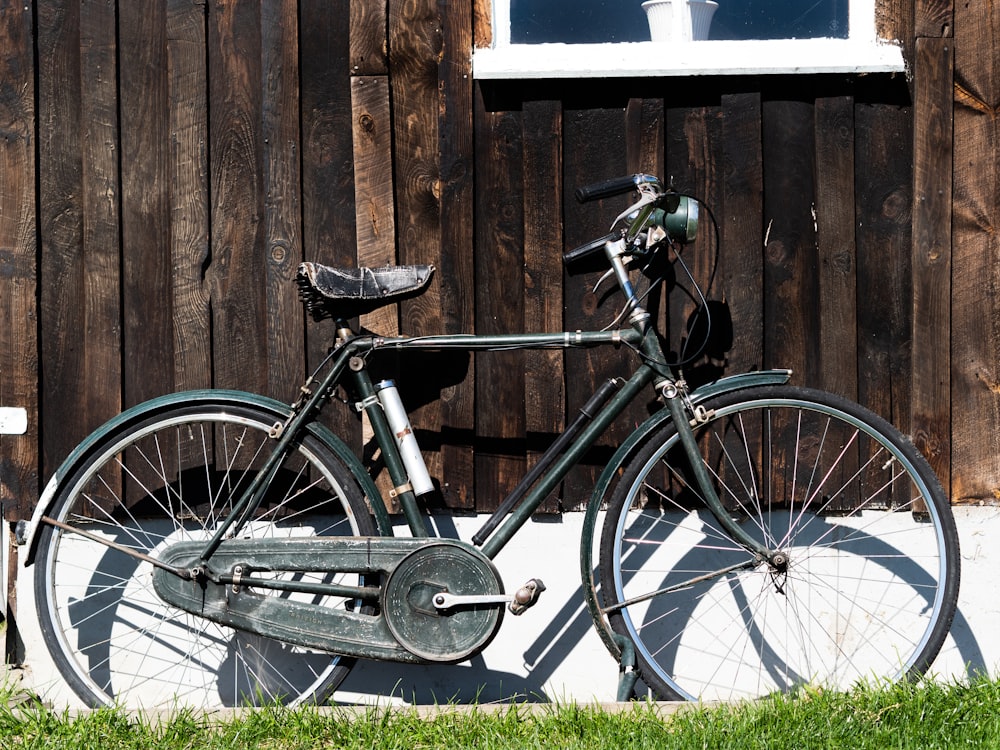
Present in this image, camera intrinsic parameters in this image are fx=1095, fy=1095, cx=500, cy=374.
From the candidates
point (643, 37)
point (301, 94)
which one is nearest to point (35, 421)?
point (301, 94)

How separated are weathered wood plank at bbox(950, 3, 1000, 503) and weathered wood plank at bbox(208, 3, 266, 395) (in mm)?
2346

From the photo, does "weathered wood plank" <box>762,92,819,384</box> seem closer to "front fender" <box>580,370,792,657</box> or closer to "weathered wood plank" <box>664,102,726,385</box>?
"weathered wood plank" <box>664,102,726,385</box>

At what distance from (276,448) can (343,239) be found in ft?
2.52

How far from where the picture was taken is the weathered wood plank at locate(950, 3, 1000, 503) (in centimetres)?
369

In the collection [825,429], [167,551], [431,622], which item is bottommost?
[431,622]

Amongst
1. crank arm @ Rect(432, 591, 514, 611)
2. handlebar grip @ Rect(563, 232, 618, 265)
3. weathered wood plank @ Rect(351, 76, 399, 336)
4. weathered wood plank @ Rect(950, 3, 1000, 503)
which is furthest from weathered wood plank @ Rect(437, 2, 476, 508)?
weathered wood plank @ Rect(950, 3, 1000, 503)

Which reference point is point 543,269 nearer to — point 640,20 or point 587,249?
point 587,249

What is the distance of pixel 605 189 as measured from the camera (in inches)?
127

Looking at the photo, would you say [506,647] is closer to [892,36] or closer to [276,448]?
[276,448]

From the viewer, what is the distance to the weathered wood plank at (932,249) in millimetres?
3678

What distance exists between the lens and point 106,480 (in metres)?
3.69

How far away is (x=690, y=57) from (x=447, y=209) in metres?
0.95

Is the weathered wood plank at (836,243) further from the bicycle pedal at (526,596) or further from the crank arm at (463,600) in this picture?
the crank arm at (463,600)

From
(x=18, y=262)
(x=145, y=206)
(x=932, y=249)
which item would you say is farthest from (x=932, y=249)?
(x=18, y=262)
